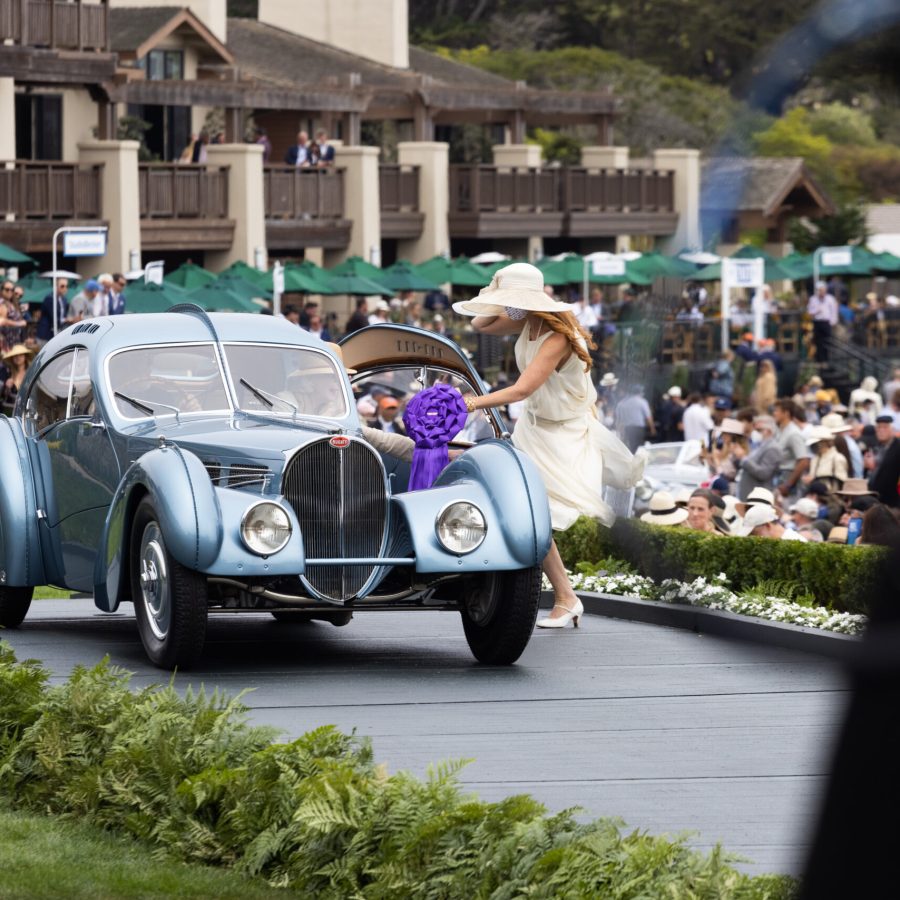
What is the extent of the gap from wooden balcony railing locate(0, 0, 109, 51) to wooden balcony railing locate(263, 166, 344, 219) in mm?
5606

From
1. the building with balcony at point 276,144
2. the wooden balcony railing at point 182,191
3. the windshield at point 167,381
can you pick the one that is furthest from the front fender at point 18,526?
the wooden balcony railing at point 182,191

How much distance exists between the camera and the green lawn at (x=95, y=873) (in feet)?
17.0

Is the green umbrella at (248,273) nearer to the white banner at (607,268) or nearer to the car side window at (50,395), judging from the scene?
the white banner at (607,268)

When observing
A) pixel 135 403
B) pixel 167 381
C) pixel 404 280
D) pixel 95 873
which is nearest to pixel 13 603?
pixel 135 403

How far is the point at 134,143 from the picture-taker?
40000 millimetres

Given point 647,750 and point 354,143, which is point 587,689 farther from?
point 354,143

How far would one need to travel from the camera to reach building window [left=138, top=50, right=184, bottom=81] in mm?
45969

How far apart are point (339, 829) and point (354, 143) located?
150ft

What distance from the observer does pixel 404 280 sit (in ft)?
134

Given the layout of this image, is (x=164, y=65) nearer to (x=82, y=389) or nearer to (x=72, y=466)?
(x=82, y=389)

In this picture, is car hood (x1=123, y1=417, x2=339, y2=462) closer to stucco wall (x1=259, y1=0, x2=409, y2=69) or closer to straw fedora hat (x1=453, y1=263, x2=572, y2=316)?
straw fedora hat (x1=453, y1=263, x2=572, y2=316)

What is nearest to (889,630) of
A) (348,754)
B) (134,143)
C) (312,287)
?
(348,754)

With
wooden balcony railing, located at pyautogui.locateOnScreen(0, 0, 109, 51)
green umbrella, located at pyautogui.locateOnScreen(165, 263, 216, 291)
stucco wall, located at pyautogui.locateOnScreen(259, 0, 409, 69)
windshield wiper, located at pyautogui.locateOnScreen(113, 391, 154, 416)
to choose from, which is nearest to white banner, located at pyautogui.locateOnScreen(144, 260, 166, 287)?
green umbrella, located at pyautogui.locateOnScreen(165, 263, 216, 291)

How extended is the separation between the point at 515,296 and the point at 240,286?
82.3 feet
